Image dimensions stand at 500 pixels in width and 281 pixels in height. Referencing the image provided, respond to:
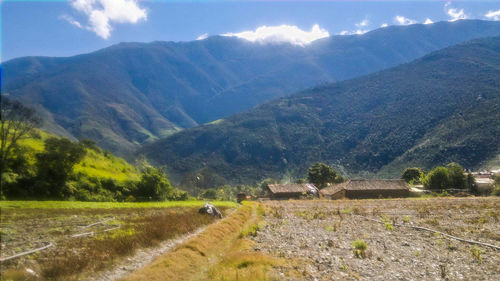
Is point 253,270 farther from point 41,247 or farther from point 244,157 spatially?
point 244,157

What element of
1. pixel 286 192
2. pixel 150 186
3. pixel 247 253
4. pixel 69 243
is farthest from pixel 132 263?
pixel 286 192

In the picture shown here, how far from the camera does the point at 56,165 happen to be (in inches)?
1499

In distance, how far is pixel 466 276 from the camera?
1287cm

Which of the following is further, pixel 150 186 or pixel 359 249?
pixel 150 186

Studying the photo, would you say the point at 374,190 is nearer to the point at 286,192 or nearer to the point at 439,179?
the point at 439,179

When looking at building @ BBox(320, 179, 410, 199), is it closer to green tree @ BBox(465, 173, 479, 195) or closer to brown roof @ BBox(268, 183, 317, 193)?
brown roof @ BBox(268, 183, 317, 193)

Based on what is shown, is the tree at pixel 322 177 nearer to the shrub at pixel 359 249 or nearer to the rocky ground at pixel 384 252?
the rocky ground at pixel 384 252

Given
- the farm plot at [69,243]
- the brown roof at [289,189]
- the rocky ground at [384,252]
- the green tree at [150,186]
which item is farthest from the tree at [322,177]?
the farm plot at [69,243]

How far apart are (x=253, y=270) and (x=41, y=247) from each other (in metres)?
9.40

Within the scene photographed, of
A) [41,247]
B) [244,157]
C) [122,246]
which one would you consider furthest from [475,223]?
[244,157]

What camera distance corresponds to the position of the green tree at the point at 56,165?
36.9 metres

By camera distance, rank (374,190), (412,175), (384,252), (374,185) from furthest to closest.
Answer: (412,175) < (374,185) < (374,190) < (384,252)

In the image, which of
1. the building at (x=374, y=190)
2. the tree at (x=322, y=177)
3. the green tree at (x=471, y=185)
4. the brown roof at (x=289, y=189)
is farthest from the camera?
the tree at (x=322, y=177)

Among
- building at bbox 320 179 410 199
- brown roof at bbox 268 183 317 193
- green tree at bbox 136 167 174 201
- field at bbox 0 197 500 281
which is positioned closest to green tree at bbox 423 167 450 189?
building at bbox 320 179 410 199
